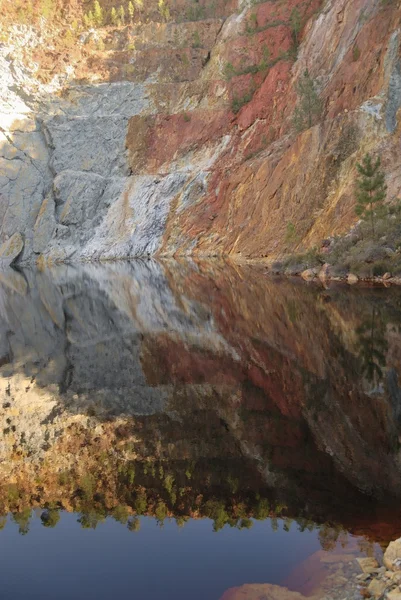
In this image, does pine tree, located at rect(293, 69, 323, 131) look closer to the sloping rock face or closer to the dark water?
the sloping rock face

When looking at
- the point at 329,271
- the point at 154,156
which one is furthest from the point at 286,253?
the point at 154,156

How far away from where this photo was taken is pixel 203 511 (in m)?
7.98

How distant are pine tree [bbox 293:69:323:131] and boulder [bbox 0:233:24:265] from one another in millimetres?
48222

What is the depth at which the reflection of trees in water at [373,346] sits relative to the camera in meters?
12.8

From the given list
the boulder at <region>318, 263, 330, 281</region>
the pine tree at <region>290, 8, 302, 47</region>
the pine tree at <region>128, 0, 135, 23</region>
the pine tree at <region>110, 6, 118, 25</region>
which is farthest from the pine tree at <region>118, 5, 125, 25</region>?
the boulder at <region>318, 263, 330, 281</region>

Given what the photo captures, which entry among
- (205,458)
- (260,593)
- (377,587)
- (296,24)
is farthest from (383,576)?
(296,24)

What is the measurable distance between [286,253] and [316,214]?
3396mm

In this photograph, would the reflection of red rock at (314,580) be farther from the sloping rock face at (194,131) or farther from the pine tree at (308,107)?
the pine tree at (308,107)

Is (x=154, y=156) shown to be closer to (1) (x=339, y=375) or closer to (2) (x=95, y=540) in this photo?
(1) (x=339, y=375)

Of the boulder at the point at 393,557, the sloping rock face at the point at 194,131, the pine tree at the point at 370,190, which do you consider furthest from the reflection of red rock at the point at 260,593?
the sloping rock face at the point at 194,131

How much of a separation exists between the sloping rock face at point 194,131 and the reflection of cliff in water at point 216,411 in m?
18.0

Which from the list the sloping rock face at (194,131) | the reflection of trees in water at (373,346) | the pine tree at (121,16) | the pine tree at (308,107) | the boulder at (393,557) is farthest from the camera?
the pine tree at (121,16)

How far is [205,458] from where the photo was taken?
969 cm

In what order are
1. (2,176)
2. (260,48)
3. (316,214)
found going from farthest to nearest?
1. (2,176)
2. (260,48)
3. (316,214)
